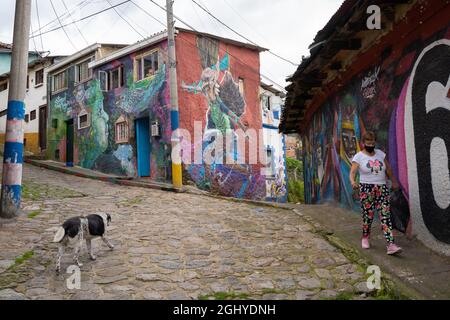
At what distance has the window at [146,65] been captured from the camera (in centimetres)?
1681

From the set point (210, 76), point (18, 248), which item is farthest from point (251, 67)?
point (18, 248)

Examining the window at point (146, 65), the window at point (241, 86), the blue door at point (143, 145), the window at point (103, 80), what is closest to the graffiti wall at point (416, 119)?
the window at point (146, 65)

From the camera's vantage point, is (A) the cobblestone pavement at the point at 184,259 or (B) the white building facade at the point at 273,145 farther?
(B) the white building facade at the point at 273,145

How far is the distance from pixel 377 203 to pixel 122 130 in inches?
592

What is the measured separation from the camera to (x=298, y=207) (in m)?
9.27

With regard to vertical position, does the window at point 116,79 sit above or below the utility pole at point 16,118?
above

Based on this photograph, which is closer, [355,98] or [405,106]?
[405,106]

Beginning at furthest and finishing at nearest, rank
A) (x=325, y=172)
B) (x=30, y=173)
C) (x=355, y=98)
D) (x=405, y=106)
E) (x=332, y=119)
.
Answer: (x=30, y=173), (x=325, y=172), (x=332, y=119), (x=355, y=98), (x=405, y=106)

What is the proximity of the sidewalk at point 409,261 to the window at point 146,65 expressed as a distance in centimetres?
1221

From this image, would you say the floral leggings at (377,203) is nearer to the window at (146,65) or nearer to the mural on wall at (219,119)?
the mural on wall at (219,119)

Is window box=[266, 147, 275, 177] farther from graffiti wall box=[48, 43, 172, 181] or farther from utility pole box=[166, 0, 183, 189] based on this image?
utility pole box=[166, 0, 183, 189]
